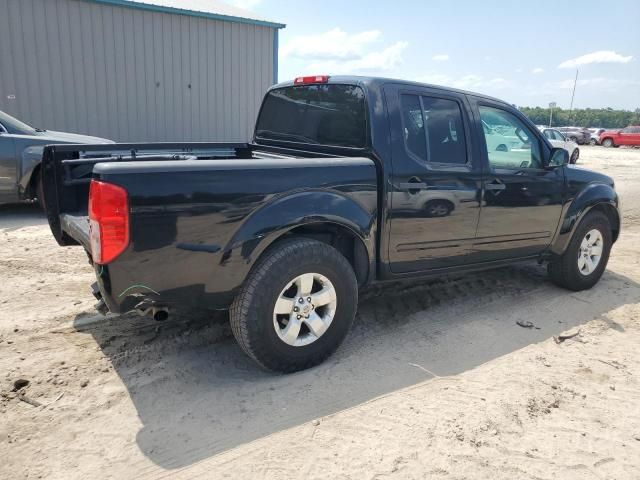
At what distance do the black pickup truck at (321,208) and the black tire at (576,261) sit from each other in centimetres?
2

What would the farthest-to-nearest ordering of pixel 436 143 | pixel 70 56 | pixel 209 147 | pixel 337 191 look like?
1. pixel 70 56
2. pixel 209 147
3. pixel 436 143
4. pixel 337 191

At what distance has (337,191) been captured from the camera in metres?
3.34

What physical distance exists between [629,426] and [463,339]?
1.27m

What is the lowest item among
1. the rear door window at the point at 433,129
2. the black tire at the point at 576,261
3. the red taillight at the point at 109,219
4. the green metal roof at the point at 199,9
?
the black tire at the point at 576,261

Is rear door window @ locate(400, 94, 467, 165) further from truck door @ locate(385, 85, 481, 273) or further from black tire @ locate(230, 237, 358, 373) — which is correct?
black tire @ locate(230, 237, 358, 373)

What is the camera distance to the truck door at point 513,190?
4.24 m

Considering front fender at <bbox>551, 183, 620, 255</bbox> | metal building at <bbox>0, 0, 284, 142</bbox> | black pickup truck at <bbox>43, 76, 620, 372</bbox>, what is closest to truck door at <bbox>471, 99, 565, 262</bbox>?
black pickup truck at <bbox>43, 76, 620, 372</bbox>

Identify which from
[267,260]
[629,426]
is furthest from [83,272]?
[629,426]

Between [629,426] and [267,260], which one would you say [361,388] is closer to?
[267,260]

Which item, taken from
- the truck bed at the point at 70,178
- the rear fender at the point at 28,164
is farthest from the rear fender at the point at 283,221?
the rear fender at the point at 28,164

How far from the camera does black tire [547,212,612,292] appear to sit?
504 centimetres

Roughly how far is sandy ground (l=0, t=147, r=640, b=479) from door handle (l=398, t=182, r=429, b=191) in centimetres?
114

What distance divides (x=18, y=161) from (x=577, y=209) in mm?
6844

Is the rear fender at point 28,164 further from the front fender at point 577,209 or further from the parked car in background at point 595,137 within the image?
the parked car in background at point 595,137
